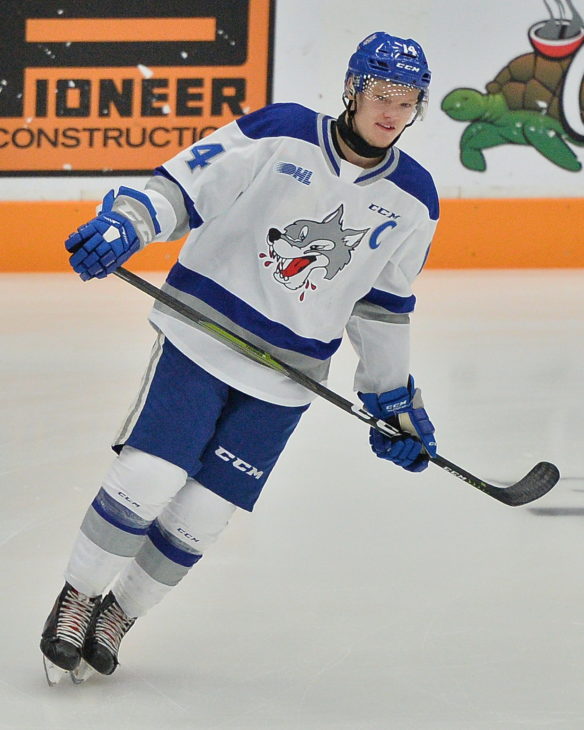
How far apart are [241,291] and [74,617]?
0.59 meters

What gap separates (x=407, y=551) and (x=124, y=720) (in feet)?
3.17

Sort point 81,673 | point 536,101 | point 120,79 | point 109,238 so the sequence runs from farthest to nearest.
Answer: point 536,101
point 120,79
point 81,673
point 109,238

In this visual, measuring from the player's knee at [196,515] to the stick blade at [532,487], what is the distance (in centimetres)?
64

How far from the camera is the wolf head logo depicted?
6.79 ft

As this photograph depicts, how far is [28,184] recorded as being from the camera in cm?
618

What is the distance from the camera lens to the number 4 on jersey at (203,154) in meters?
2.03

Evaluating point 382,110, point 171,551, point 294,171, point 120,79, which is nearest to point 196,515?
point 171,551

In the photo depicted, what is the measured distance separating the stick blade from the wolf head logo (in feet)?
2.21

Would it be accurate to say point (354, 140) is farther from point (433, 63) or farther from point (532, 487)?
point (433, 63)

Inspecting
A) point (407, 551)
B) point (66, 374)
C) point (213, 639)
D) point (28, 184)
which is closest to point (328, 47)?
point (28, 184)

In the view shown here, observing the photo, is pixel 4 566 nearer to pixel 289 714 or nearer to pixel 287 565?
pixel 287 565

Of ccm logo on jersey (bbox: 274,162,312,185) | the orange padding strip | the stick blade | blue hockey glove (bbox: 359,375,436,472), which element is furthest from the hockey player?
the orange padding strip

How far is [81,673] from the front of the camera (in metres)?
2.12

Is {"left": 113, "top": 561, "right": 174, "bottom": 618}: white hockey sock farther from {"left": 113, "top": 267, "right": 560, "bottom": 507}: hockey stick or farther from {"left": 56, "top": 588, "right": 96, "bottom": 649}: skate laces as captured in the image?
{"left": 113, "top": 267, "right": 560, "bottom": 507}: hockey stick
